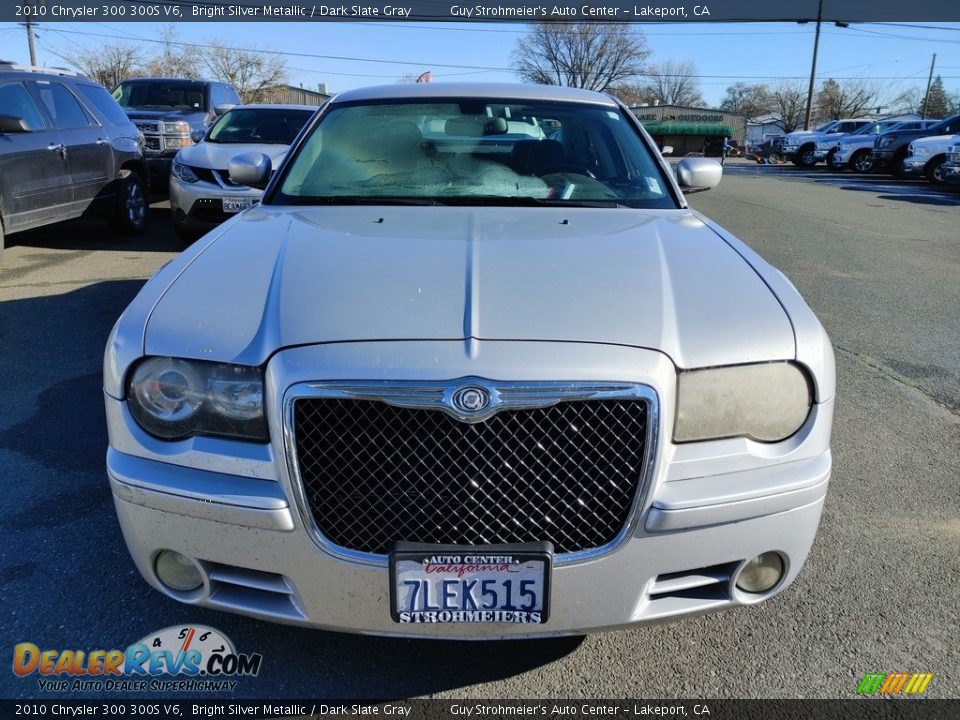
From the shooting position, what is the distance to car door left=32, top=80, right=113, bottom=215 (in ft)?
24.6

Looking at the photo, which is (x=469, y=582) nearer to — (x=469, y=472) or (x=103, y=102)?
(x=469, y=472)

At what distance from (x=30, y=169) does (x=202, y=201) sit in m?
1.52

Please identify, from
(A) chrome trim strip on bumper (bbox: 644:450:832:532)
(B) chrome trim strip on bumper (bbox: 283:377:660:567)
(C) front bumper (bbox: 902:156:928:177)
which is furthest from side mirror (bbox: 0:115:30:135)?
(C) front bumper (bbox: 902:156:928:177)

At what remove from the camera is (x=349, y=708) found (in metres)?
2.06

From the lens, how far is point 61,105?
25.3 feet

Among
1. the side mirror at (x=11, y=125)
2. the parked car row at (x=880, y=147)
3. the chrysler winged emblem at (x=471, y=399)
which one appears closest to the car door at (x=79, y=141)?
the side mirror at (x=11, y=125)

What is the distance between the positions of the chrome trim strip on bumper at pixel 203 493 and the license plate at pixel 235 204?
5.97m

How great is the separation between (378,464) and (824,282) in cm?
650

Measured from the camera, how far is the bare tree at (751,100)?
296ft

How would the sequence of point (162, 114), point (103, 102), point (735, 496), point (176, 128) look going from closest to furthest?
point (735, 496) → point (103, 102) → point (176, 128) → point (162, 114)

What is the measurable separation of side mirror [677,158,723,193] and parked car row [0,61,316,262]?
493cm

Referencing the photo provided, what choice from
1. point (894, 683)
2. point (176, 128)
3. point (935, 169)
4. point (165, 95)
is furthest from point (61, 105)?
point (935, 169)

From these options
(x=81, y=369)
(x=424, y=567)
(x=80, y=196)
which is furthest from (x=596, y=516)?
(x=80, y=196)

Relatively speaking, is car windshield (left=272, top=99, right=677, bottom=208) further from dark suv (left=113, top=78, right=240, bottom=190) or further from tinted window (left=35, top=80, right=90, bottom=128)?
dark suv (left=113, top=78, right=240, bottom=190)
